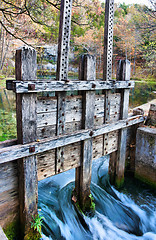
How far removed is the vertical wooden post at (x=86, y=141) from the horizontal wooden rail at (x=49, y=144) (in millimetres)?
179

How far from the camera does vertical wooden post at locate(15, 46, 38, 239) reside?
2.92 metres

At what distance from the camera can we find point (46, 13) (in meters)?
6.07

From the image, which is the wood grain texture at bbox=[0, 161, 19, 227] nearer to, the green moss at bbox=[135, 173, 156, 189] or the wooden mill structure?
the wooden mill structure

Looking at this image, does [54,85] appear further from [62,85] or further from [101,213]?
[101,213]

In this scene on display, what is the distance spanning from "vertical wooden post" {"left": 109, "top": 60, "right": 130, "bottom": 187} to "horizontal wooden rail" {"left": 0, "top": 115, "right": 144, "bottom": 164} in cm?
46

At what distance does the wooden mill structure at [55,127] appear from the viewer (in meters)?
3.01

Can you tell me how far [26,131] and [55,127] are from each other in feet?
2.08

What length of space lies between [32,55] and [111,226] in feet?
13.3

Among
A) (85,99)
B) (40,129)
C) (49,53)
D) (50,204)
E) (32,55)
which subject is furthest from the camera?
(49,53)

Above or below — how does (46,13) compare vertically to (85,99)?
above

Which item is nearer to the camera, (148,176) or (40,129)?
(40,129)

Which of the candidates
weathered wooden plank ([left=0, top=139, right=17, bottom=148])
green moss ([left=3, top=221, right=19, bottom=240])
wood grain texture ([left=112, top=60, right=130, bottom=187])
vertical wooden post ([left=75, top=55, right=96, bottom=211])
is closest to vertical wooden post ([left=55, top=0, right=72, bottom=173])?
vertical wooden post ([left=75, top=55, right=96, bottom=211])

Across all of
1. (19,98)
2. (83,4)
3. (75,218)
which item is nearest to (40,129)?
(19,98)

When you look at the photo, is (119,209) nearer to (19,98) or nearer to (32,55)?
(19,98)
